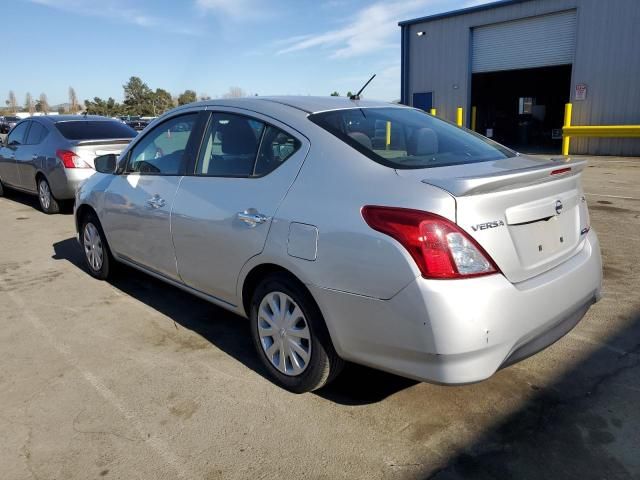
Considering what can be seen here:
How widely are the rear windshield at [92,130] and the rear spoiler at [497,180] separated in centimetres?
733

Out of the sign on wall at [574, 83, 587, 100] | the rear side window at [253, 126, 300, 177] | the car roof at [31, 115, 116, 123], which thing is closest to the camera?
the rear side window at [253, 126, 300, 177]

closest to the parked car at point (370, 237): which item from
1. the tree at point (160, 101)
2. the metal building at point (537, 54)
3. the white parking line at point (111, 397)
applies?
the white parking line at point (111, 397)

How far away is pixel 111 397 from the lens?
3086 millimetres

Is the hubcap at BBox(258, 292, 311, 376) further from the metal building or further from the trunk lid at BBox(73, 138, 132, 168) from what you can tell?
the metal building

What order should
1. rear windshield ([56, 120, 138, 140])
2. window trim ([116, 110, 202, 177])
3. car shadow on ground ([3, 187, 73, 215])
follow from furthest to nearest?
car shadow on ground ([3, 187, 73, 215]) → rear windshield ([56, 120, 138, 140]) → window trim ([116, 110, 202, 177])

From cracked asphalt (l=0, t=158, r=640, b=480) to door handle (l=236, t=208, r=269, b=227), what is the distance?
98cm

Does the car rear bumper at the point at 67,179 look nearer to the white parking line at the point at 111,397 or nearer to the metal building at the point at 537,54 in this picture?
the white parking line at the point at 111,397

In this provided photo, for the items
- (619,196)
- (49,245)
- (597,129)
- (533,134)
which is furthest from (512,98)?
(49,245)

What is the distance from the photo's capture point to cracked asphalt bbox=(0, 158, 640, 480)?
2.45m

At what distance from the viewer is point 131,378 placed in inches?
130

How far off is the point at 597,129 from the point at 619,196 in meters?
9.50

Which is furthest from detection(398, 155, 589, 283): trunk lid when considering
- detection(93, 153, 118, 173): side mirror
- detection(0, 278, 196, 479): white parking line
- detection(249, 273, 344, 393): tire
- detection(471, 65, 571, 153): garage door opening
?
detection(471, 65, 571, 153): garage door opening

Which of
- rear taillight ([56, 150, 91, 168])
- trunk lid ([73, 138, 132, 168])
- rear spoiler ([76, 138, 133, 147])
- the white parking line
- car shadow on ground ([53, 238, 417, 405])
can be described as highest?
rear spoiler ([76, 138, 133, 147])

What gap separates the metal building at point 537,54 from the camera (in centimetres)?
1712
